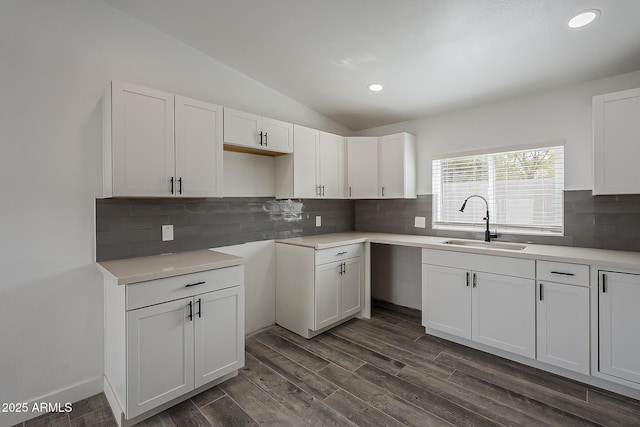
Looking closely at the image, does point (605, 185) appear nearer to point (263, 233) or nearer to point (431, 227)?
A: point (431, 227)

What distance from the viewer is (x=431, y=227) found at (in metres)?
3.47

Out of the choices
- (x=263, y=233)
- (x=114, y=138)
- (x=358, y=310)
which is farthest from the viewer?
(x=358, y=310)

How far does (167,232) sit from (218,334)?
92 centimetres

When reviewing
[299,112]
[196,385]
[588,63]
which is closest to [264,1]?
[299,112]

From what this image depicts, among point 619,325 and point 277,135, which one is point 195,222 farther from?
point 619,325

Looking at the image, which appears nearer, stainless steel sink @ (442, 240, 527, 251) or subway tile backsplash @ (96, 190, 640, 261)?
subway tile backsplash @ (96, 190, 640, 261)

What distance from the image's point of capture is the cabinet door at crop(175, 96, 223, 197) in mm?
2193

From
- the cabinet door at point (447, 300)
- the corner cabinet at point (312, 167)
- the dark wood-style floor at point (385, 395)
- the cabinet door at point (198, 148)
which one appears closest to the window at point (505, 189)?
the cabinet door at point (447, 300)

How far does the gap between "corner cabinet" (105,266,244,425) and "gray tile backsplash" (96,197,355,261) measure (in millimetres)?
366

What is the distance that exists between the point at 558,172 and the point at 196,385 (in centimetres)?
341

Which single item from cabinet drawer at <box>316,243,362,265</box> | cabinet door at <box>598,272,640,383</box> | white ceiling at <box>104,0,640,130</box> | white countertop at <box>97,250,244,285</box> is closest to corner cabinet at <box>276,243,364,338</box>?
cabinet drawer at <box>316,243,362,265</box>

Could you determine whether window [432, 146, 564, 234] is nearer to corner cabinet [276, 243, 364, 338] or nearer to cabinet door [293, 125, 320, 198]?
corner cabinet [276, 243, 364, 338]

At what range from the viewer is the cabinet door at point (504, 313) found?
2312 millimetres

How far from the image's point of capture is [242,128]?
2.56 m
